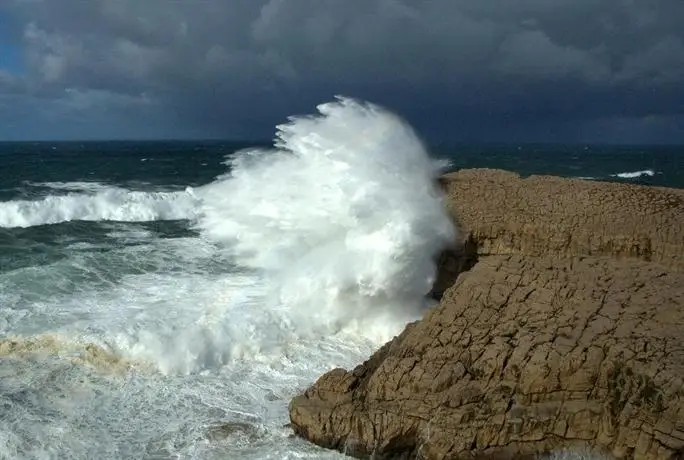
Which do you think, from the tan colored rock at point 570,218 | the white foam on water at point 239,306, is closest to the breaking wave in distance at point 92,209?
the white foam on water at point 239,306

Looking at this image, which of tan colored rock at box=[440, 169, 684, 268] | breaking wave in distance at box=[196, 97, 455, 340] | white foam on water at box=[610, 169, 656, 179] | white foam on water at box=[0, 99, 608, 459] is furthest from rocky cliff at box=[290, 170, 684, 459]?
white foam on water at box=[610, 169, 656, 179]

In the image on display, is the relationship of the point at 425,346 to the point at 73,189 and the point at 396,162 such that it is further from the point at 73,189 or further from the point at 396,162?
the point at 73,189

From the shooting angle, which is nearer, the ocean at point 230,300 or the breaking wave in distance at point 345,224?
the ocean at point 230,300

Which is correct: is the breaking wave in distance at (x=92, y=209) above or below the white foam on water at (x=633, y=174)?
below

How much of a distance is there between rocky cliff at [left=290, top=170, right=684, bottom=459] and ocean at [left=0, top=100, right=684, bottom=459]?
912mm

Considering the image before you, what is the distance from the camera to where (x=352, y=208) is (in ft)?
35.3

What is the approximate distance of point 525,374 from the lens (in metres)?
6.38

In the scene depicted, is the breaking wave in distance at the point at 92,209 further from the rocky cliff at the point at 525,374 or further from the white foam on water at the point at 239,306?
the rocky cliff at the point at 525,374

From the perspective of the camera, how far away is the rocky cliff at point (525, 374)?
6023mm

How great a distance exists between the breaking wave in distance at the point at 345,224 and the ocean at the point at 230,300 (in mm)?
32

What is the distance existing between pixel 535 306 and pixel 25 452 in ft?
17.9

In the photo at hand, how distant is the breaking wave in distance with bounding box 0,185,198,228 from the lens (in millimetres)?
17984

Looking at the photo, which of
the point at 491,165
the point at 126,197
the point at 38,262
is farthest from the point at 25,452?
the point at 491,165

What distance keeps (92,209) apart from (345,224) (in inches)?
450
